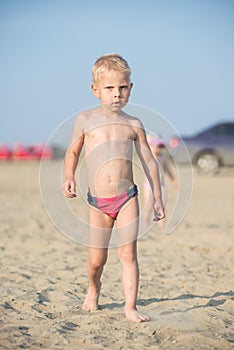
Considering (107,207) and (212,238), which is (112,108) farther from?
(212,238)

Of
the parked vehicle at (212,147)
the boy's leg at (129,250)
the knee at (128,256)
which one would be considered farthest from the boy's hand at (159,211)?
the parked vehicle at (212,147)

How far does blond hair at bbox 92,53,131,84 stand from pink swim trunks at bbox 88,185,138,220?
0.80 metres

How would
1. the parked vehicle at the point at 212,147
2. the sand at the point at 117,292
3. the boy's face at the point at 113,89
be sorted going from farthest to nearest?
the parked vehicle at the point at 212,147 → the boy's face at the point at 113,89 → the sand at the point at 117,292

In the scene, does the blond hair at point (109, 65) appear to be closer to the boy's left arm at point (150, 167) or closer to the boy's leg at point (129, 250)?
the boy's left arm at point (150, 167)

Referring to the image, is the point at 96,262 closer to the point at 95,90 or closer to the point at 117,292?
the point at 117,292

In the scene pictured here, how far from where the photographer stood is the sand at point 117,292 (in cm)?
342

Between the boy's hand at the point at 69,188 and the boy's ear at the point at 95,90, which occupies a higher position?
the boy's ear at the point at 95,90

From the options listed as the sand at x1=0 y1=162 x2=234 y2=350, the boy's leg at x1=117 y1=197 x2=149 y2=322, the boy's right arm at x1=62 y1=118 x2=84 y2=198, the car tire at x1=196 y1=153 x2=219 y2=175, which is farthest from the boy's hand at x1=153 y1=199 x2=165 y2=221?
the car tire at x1=196 y1=153 x2=219 y2=175

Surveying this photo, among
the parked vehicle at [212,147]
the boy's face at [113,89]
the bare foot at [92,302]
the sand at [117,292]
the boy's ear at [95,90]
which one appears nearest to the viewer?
the sand at [117,292]

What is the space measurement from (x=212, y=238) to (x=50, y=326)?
4028mm

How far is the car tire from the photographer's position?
19.8m

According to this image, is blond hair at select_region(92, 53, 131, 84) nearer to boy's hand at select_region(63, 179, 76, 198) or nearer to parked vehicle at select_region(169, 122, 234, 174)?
boy's hand at select_region(63, 179, 76, 198)

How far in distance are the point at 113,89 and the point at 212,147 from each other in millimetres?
16404

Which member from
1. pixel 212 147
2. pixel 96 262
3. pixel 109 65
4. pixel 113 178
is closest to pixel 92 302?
pixel 96 262
